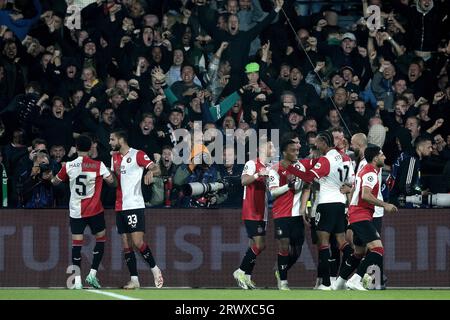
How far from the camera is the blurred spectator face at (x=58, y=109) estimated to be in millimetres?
→ 21436

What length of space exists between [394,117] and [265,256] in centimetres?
301

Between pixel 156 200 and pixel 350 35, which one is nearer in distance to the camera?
pixel 156 200

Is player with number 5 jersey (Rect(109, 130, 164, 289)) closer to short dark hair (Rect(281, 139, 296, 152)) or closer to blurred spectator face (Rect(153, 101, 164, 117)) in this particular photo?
short dark hair (Rect(281, 139, 296, 152))

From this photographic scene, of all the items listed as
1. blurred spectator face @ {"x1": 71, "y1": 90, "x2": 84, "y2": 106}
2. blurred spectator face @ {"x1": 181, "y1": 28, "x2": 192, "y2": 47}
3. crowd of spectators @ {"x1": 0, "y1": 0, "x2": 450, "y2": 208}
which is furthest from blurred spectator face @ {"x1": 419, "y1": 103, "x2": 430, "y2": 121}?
blurred spectator face @ {"x1": 71, "y1": 90, "x2": 84, "y2": 106}

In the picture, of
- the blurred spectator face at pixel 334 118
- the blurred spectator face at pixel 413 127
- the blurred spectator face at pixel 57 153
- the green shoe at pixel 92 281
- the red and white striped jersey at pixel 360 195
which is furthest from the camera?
the blurred spectator face at pixel 334 118

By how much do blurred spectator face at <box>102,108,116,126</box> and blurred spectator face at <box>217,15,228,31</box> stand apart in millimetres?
2325

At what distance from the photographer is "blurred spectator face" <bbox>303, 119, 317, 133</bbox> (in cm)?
2098

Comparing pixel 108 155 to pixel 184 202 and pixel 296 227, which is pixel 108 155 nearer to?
pixel 184 202

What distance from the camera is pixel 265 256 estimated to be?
20.5 metres

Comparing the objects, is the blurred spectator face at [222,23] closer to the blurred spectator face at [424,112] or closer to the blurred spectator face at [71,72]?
the blurred spectator face at [71,72]

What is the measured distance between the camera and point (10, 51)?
878 inches

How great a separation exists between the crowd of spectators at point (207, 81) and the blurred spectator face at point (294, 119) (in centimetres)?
1

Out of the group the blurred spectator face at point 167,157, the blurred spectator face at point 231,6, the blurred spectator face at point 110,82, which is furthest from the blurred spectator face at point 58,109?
the blurred spectator face at point 231,6
